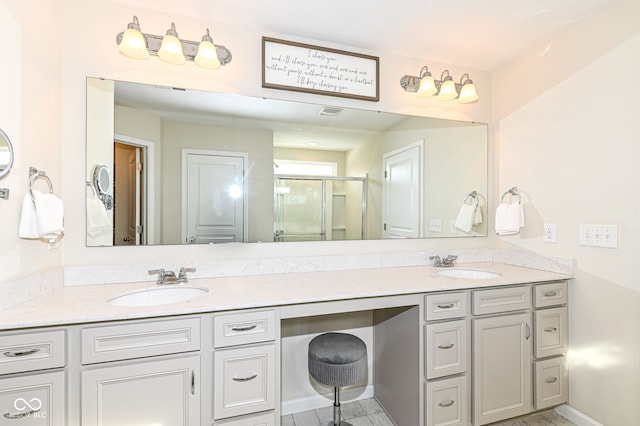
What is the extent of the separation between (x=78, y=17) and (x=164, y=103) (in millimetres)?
570

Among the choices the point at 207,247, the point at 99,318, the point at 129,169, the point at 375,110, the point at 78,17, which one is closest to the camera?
the point at 99,318

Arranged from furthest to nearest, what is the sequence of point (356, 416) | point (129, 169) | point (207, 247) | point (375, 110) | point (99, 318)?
point (375, 110)
point (356, 416)
point (207, 247)
point (129, 169)
point (99, 318)

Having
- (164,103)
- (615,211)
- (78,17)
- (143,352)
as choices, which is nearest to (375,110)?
(164,103)

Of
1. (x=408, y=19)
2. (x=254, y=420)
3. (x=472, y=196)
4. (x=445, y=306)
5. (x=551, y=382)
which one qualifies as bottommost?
(x=551, y=382)

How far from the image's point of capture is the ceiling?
5.58ft

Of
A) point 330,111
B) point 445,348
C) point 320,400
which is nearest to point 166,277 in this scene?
point 320,400

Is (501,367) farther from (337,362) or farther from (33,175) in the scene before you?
(33,175)

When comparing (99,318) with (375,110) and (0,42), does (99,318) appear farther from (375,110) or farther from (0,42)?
(375,110)

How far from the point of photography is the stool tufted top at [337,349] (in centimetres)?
158

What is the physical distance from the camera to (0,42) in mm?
1205

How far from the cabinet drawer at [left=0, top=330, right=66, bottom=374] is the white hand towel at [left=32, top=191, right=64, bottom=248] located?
0.46m

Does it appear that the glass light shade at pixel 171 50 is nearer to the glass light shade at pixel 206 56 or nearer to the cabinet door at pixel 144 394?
the glass light shade at pixel 206 56

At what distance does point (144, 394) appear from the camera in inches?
47.9

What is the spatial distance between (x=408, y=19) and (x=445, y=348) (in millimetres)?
1890
